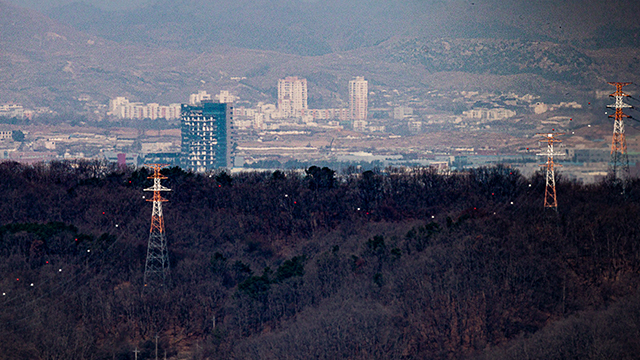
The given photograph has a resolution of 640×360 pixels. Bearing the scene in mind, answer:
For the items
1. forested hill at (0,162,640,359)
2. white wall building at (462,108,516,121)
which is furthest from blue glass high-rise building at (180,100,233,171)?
forested hill at (0,162,640,359)

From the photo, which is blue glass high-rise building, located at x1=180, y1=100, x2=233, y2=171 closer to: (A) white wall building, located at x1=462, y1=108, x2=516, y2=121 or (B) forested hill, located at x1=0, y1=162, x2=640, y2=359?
(A) white wall building, located at x1=462, y1=108, x2=516, y2=121

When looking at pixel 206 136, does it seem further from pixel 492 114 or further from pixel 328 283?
pixel 328 283

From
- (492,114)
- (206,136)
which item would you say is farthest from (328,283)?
(492,114)

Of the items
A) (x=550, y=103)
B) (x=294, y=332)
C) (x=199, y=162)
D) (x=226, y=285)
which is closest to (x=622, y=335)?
(x=294, y=332)

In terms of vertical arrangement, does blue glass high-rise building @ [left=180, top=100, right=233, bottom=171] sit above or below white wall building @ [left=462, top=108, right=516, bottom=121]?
below

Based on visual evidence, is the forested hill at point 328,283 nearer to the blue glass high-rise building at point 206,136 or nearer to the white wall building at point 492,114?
the blue glass high-rise building at point 206,136

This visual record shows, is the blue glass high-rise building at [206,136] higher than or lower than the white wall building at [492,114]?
lower

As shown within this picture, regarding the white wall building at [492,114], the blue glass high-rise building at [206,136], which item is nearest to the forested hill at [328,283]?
the blue glass high-rise building at [206,136]
